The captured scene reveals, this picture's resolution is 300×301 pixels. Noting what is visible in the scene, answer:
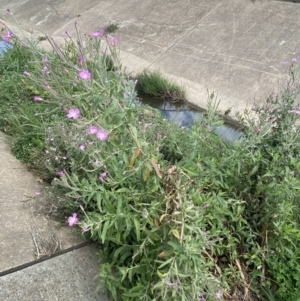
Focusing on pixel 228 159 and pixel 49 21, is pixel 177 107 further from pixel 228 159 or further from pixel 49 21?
pixel 49 21

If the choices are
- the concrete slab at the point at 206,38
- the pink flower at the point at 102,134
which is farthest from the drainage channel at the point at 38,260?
the concrete slab at the point at 206,38

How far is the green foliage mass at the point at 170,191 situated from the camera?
1.87 m

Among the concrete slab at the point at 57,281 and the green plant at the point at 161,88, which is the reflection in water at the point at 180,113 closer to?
the green plant at the point at 161,88

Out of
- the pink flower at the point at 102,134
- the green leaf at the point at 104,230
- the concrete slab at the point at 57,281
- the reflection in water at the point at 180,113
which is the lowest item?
the reflection in water at the point at 180,113

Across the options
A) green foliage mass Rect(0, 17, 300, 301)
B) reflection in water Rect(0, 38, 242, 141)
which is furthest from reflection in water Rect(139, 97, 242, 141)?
green foliage mass Rect(0, 17, 300, 301)

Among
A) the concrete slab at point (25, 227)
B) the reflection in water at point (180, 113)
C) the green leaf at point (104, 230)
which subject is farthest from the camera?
the reflection in water at point (180, 113)

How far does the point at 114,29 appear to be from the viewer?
6777mm

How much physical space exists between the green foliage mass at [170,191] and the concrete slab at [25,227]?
0.14m

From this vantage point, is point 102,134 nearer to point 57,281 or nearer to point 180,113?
point 57,281

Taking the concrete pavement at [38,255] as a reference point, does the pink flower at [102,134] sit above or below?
above

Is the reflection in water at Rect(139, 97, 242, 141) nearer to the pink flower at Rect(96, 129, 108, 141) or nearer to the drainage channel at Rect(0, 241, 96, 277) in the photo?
the drainage channel at Rect(0, 241, 96, 277)

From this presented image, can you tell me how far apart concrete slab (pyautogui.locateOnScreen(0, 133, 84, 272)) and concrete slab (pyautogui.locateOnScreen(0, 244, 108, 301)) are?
80 mm

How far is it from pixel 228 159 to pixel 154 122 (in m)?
0.82

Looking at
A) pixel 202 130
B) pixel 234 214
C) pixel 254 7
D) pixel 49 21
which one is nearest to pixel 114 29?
pixel 49 21
